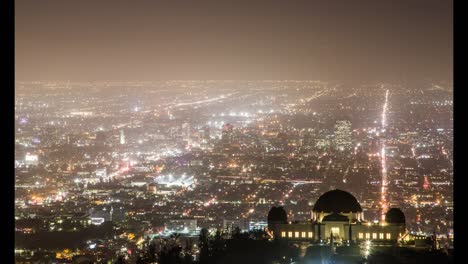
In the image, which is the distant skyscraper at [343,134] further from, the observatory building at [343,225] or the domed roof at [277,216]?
the observatory building at [343,225]

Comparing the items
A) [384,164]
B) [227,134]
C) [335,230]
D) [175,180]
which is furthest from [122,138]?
[335,230]

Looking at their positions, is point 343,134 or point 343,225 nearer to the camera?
point 343,225

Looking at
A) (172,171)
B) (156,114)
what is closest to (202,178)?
(172,171)

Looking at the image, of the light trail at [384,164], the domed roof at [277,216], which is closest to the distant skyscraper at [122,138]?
the light trail at [384,164]

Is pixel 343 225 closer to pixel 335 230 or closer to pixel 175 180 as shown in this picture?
pixel 335 230

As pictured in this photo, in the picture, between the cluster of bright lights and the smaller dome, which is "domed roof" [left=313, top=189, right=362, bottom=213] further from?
the cluster of bright lights

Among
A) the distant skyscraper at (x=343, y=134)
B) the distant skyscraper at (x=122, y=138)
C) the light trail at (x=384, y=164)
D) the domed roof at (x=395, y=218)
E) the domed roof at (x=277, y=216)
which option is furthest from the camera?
the distant skyscraper at (x=122, y=138)

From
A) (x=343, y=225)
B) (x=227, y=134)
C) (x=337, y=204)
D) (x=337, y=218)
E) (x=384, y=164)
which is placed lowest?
(x=343, y=225)
